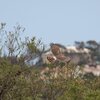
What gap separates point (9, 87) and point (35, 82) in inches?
80.5

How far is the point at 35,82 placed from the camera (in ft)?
69.6

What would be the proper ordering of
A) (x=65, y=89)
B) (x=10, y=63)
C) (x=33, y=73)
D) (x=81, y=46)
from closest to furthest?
(x=10, y=63), (x=33, y=73), (x=65, y=89), (x=81, y=46)

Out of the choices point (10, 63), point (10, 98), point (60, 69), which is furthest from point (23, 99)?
point (60, 69)

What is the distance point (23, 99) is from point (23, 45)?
256 cm

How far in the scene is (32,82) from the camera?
20938 mm

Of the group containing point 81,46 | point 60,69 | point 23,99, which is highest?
point 81,46

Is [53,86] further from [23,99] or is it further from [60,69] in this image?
[23,99]

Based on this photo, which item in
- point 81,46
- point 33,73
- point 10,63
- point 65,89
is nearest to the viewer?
point 10,63

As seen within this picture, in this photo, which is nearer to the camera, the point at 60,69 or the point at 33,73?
the point at 33,73

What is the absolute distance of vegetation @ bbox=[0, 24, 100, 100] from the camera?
19.5 meters

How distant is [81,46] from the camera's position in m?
101

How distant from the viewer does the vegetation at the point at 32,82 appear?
63.9 feet

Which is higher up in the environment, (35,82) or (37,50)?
(37,50)

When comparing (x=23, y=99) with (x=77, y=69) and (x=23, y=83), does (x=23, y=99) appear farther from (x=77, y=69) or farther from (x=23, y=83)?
(x=77, y=69)
